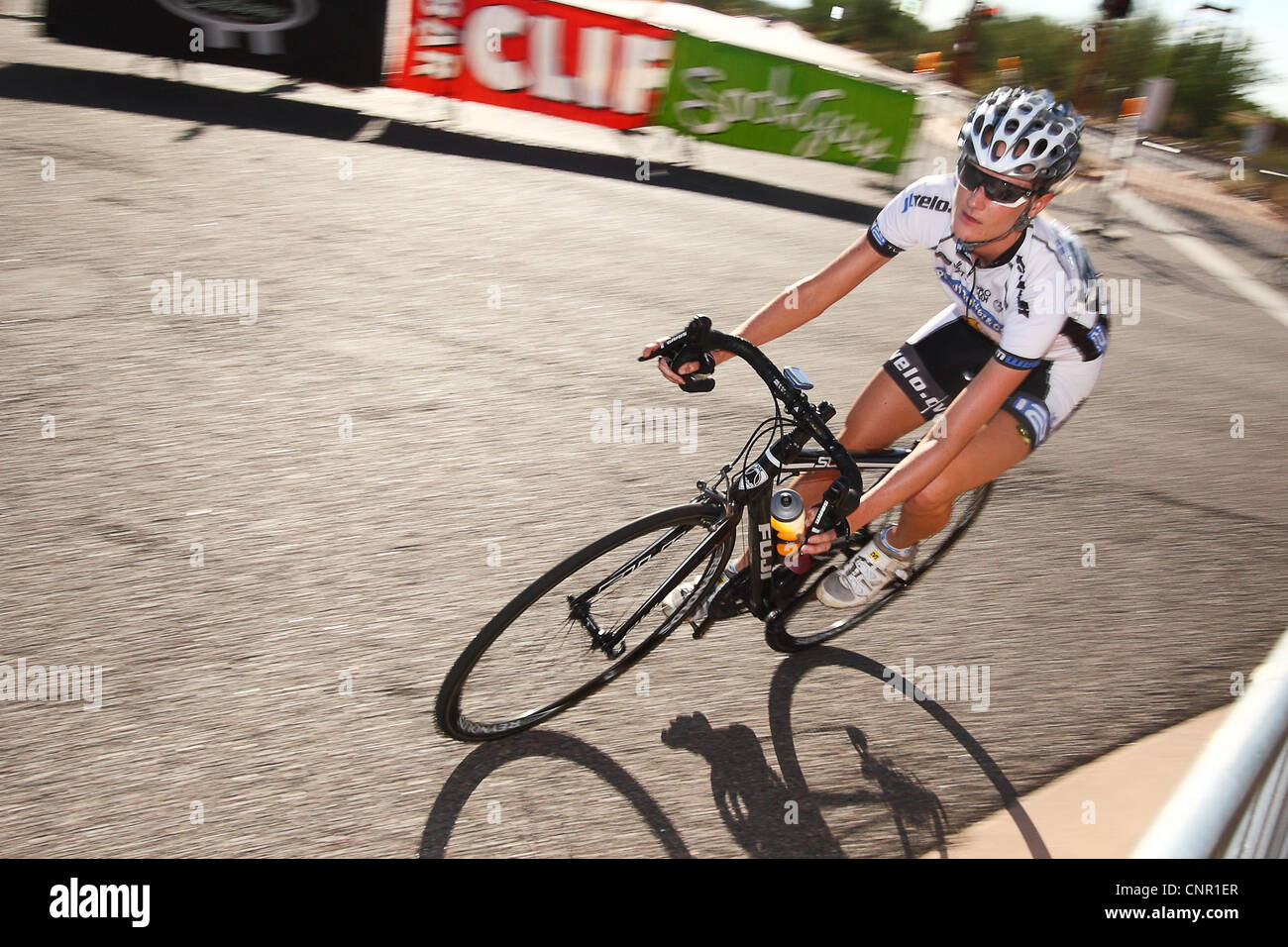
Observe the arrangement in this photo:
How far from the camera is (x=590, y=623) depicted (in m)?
3.70

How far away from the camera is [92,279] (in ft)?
21.3

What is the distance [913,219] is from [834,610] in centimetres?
178

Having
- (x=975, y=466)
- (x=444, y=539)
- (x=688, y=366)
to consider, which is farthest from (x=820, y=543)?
(x=444, y=539)

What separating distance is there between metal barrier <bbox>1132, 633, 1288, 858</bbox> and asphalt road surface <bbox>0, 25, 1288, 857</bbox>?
1.35m

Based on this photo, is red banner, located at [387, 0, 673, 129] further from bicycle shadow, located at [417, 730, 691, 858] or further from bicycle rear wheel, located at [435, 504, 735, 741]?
bicycle shadow, located at [417, 730, 691, 858]

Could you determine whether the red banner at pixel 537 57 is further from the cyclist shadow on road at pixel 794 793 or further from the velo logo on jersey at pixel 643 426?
the cyclist shadow on road at pixel 794 793

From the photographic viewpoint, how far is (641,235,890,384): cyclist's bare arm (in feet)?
12.6

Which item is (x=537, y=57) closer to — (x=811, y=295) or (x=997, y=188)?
(x=811, y=295)

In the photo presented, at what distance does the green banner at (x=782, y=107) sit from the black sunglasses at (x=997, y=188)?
989 centimetres

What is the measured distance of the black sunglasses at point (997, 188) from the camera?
3459 millimetres

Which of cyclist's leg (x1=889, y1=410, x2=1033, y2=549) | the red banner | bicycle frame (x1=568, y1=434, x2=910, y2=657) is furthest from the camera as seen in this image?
the red banner

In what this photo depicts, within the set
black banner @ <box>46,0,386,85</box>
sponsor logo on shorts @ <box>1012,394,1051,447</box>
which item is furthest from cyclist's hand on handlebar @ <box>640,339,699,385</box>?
black banner @ <box>46,0,386,85</box>
